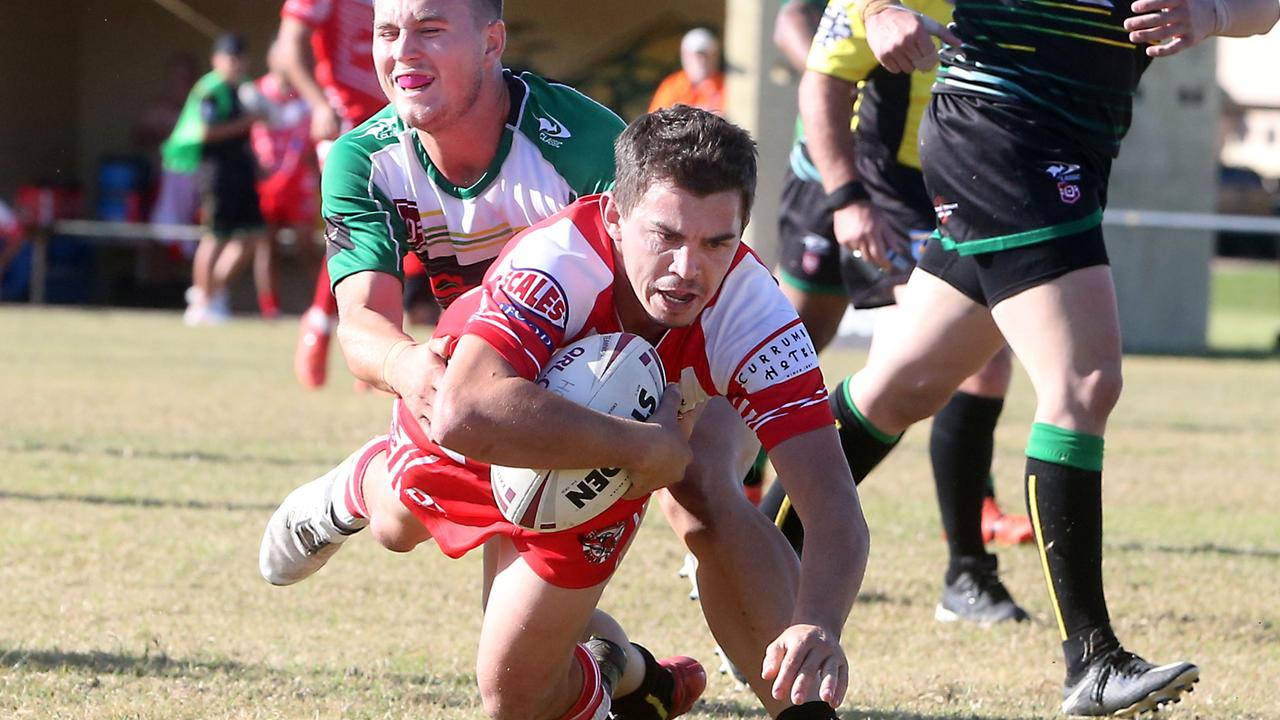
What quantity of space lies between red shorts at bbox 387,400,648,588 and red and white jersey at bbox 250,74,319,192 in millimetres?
12367

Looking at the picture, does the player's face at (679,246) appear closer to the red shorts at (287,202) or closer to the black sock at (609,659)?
the black sock at (609,659)

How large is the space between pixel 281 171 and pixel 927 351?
12074 mm

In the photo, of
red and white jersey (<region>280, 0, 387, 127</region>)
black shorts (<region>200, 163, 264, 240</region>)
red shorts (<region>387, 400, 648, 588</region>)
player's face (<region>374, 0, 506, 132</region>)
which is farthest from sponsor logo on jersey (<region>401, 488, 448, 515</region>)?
black shorts (<region>200, 163, 264, 240</region>)

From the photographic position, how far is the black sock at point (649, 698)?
3617 mm

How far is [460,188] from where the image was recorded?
3.65m

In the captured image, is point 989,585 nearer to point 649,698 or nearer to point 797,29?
point 649,698

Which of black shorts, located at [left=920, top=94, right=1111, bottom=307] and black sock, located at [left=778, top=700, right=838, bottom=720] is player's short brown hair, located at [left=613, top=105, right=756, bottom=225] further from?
black shorts, located at [left=920, top=94, right=1111, bottom=307]

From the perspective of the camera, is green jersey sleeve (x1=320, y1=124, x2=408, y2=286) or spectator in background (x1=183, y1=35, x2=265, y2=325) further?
spectator in background (x1=183, y1=35, x2=265, y2=325)

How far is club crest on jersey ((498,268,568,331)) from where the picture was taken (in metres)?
3.06

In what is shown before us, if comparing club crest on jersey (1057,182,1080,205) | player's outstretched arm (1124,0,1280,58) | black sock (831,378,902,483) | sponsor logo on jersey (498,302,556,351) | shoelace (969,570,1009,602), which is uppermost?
player's outstretched arm (1124,0,1280,58)

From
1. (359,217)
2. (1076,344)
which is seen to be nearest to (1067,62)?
(1076,344)

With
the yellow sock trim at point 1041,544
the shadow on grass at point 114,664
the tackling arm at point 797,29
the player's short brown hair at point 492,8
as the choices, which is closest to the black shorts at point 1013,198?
the yellow sock trim at point 1041,544

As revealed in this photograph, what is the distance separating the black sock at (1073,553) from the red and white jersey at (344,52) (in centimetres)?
543

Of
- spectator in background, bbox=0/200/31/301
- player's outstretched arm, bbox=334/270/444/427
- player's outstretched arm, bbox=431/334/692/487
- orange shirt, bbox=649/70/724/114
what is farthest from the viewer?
spectator in background, bbox=0/200/31/301
